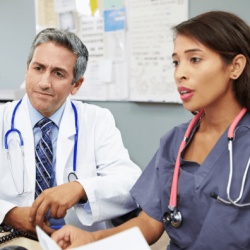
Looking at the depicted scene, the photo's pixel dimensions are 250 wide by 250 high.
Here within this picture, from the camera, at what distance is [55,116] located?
1.21 meters

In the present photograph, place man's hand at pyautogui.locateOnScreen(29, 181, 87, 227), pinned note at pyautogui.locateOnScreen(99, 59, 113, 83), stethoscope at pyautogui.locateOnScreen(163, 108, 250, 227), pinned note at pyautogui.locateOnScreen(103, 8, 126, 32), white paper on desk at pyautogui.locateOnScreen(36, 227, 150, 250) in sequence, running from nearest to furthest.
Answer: white paper on desk at pyautogui.locateOnScreen(36, 227, 150, 250) < stethoscope at pyautogui.locateOnScreen(163, 108, 250, 227) < man's hand at pyautogui.locateOnScreen(29, 181, 87, 227) < pinned note at pyautogui.locateOnScreen(103, 8, 126, 32) < pinned note at pyautogui.locateOnScreen(99, 59, 113, 83)

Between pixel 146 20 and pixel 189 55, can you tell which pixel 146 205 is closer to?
pixel 189 55

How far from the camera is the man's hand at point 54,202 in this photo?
82 centimetres

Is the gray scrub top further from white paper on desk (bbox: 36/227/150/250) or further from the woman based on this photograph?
white paper on desk (bbox: 36/227/150/250)

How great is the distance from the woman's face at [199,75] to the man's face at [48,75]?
559 millimetres

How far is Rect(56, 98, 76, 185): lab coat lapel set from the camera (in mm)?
1130

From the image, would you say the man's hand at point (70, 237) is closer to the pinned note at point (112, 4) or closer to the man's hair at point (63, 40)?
the man's hair at point (63, 40)

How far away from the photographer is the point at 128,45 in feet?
6.35

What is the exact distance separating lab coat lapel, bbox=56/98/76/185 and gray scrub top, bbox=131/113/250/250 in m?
0.39

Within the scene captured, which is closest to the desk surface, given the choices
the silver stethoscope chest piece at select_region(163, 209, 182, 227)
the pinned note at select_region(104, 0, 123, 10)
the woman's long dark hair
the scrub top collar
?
the silver stethoscope chest piece at select_region(163, 209, 182, 227)

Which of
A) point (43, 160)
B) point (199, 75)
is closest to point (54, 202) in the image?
point (43, 160)

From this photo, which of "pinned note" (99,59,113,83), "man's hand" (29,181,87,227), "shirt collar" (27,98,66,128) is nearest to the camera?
"man's hand" (29,181,87,227)

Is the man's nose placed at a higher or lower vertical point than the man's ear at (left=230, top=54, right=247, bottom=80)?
lower

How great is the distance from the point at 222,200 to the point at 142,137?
1.32 m
